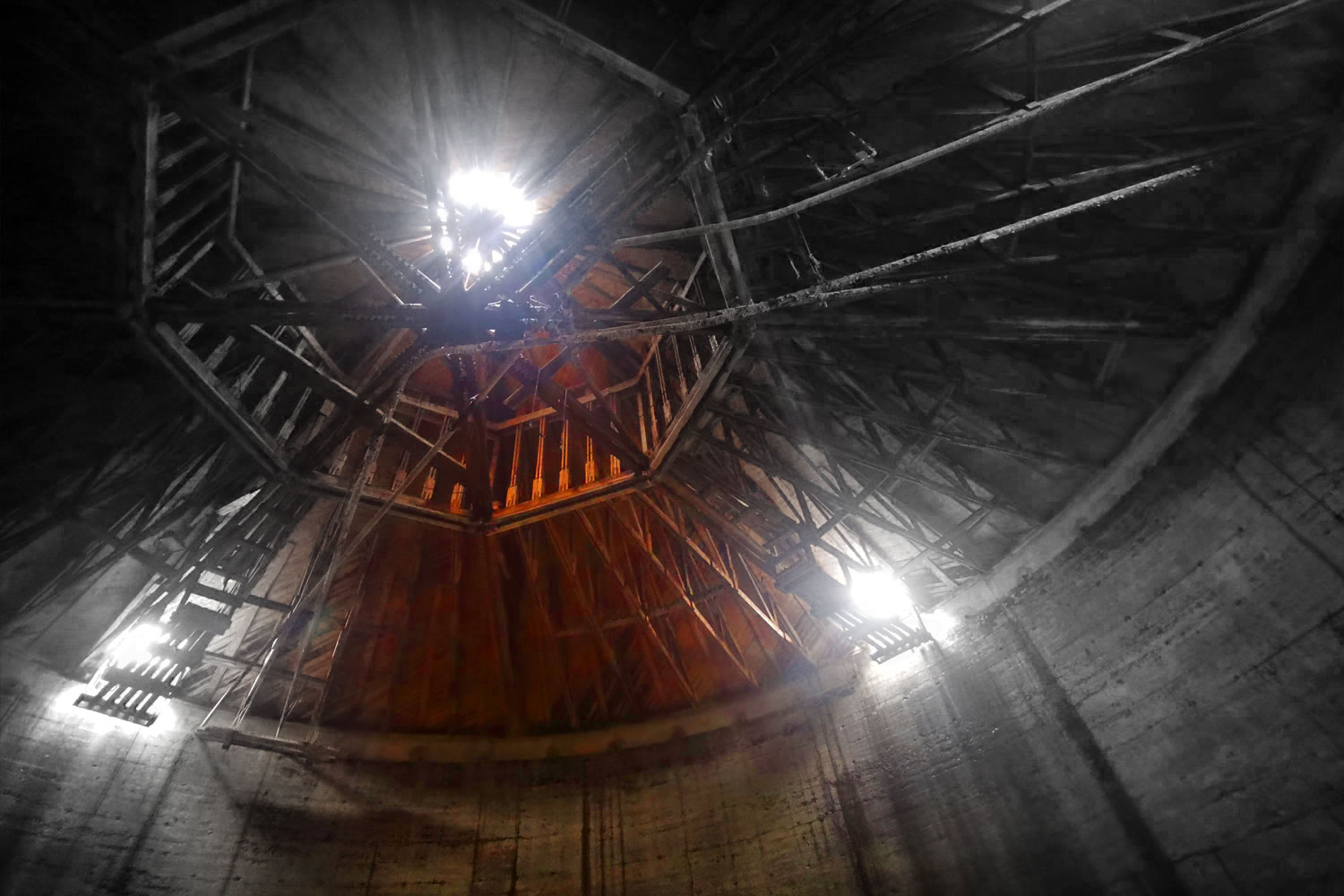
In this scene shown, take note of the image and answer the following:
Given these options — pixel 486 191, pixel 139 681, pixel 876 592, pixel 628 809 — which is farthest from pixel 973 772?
pixel 139 681

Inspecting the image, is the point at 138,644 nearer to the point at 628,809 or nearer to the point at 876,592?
the point at 628,809

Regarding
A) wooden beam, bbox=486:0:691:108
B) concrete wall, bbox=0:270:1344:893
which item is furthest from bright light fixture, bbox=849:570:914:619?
Answer: wooden beam, bbox=486:0:691:108

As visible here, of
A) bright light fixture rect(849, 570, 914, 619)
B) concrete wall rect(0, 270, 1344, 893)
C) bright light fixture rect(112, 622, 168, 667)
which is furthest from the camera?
bright light fixture rect(849, 570, 914, 619)

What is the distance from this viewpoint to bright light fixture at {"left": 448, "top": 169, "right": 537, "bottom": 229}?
716 cm

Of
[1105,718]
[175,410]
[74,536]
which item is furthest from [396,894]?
[1105,718]

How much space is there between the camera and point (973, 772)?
28.7 feet

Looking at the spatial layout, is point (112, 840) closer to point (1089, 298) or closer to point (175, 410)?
point (175, 410)

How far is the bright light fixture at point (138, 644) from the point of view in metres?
8.77

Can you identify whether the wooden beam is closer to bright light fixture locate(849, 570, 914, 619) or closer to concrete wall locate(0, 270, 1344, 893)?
concrete wall locate(0, 270, 1344, 893)

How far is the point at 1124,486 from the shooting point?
7.90 metres

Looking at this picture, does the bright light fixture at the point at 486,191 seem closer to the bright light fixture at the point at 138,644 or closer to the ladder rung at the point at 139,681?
the bright light fixture at the point at 138,644

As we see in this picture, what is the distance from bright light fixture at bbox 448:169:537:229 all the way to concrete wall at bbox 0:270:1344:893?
333 inches

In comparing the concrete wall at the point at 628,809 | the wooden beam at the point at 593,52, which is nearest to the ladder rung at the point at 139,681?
the concrete wall at the point at 628,809

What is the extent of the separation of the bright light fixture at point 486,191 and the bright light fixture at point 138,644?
24.7ft
